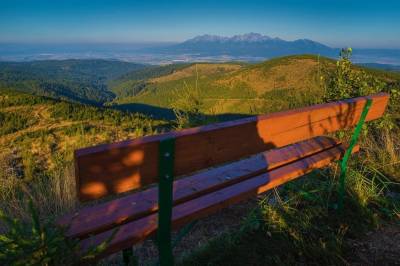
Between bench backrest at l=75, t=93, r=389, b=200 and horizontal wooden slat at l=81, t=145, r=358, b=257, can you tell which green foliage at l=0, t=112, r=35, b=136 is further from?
bench backrest at l=75, t=93, r=389, b=200

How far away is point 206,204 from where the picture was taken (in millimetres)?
2486

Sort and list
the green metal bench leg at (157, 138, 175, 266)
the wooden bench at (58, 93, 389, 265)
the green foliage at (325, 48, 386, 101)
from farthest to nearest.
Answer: the green foliage at (325, 48, 386, 101) → the green metal bench leg at (157, 138, 175, 266) → the wooden bench at (58, 93, 389, 265)

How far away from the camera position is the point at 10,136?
6203cm

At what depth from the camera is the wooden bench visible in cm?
185

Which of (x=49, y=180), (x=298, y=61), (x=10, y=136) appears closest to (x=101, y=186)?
(x=49, y=180)

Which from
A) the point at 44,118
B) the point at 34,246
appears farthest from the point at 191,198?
the point at 44,118

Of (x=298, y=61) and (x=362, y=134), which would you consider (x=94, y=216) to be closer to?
(x=362, y=134)

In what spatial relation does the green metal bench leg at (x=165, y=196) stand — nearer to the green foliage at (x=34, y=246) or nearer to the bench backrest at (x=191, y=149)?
the bench backrest at (x=191, y=149)

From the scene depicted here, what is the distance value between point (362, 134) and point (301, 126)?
12.7 feet

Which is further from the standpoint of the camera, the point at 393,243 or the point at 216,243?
the point at 393,243

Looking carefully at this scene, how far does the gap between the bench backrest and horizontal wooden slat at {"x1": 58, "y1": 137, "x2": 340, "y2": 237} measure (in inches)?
11.4

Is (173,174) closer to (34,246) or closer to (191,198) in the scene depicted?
(191,198)

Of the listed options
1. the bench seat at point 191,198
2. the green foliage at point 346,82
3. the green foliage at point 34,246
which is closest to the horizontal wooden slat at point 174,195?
the bench seat at point 191,198

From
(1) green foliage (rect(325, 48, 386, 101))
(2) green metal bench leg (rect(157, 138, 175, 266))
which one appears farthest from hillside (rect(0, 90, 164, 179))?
(2) green metal bench leg (rect(157, 138, 175, 266))
